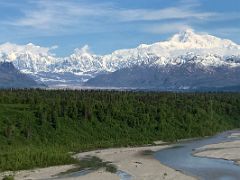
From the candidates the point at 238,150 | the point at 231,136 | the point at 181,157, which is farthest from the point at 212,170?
the point at 231,136

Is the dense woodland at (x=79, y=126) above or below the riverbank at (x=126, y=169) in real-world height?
above

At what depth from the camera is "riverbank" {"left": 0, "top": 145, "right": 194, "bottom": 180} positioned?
98.4 m

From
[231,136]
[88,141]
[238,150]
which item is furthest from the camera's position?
[231,136]

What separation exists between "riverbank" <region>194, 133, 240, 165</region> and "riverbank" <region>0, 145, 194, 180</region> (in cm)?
1551

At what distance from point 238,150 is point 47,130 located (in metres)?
52.9

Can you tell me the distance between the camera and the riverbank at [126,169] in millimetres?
98438

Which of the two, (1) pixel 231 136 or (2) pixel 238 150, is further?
(1) pixel 231 136

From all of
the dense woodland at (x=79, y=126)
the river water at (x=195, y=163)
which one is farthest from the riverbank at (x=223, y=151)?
the dense woodland at (x=79, y=126)

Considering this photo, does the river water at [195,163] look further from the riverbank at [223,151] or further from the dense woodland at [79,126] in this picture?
the dense woodland at [79,126]

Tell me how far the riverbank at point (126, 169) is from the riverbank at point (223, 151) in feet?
50.9

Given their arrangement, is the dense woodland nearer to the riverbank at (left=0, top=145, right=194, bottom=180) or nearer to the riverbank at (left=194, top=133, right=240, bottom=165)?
the riverbank at (left=0, top=145, right=194, bottom=180)

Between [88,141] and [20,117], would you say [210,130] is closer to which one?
[88,141]

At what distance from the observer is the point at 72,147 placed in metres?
143

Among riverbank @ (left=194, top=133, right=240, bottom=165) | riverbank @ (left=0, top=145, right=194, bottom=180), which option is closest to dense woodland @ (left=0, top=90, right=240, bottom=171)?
riverbank @ (left=0, top=145, right=194, bottom=180)
